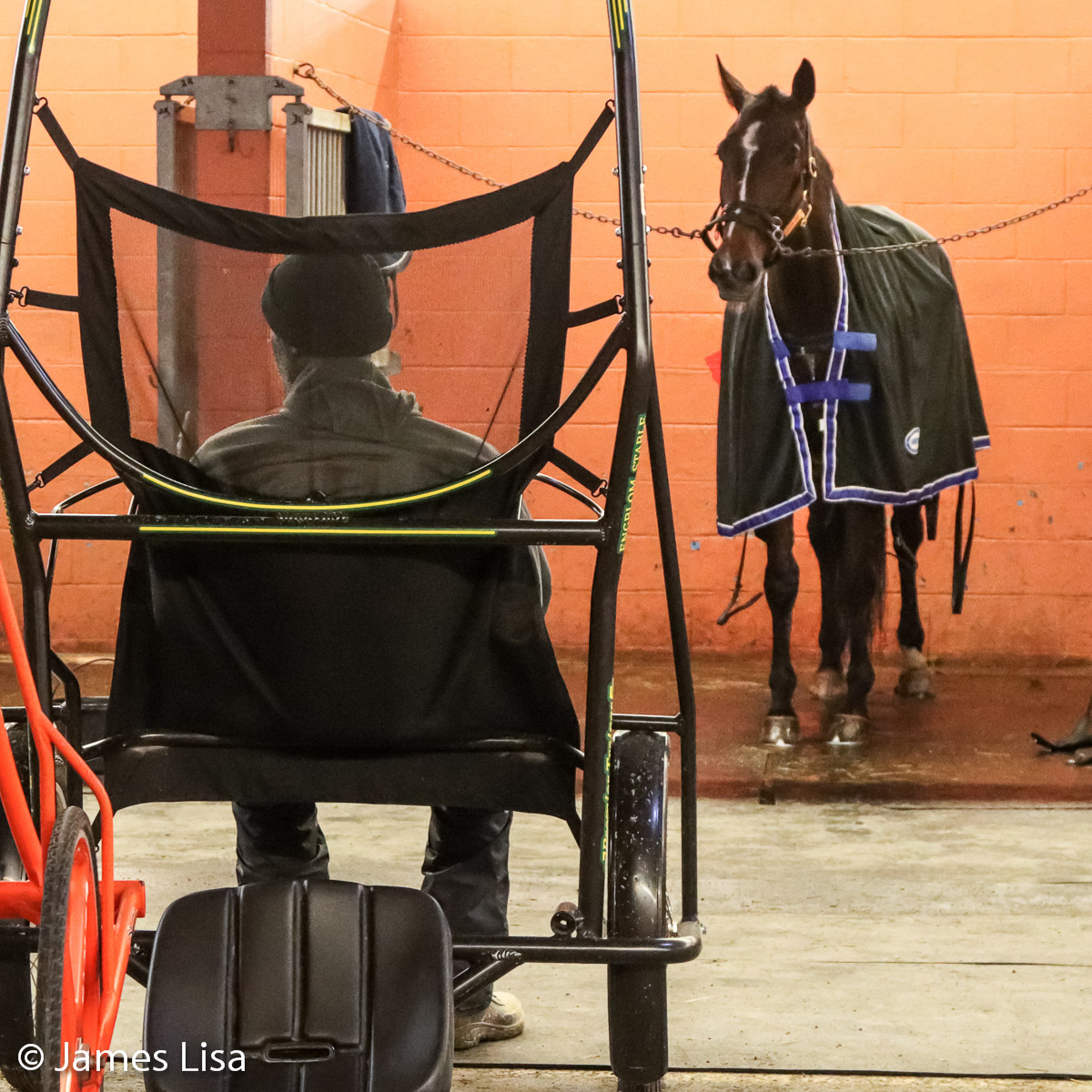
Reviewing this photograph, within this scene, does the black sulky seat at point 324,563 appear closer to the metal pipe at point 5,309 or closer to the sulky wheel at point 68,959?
the metal pipe at point 5,309

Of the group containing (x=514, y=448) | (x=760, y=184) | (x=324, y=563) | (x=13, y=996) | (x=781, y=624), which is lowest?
(x=13, y=996)

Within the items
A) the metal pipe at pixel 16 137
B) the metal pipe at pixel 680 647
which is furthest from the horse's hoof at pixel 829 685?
the metal pipe at pixel 16 137

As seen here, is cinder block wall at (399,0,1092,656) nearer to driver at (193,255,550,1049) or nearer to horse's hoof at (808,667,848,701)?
horse's hoof at (808,667,848,701)

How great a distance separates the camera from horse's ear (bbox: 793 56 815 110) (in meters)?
3.92

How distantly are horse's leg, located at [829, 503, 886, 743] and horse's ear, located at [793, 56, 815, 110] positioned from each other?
43.4 inches

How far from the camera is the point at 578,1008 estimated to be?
96.7 inches

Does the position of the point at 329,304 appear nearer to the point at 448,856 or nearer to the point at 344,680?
the point at 344,680

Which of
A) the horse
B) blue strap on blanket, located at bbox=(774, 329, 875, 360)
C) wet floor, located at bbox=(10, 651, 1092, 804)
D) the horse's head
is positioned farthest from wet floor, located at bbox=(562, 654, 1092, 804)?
the horse's head

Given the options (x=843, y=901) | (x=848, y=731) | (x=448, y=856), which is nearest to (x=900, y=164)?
(x=848, y=731)

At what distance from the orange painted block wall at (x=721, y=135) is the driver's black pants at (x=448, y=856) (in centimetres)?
280

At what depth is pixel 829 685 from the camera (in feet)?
15.2

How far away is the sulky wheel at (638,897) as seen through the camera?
179 cm

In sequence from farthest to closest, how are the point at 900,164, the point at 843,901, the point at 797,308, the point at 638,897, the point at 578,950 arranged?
the point at 900,164 → the point at 797,308 → the point at 843,901 → the point at 638,897 → the point at 578,950

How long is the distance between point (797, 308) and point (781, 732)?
3.73 feet
